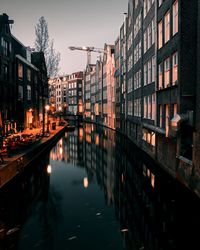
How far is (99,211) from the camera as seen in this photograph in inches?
563

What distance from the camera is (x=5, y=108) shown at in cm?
3809

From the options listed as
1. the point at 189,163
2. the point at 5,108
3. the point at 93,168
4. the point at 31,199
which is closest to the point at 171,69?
the point at 189,163

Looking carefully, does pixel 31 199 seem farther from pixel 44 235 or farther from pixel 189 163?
pixel 189 163

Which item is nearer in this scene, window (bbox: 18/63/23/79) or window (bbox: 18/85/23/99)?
window (bbox: 18/85/23/99)

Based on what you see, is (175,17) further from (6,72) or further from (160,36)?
(6,72)

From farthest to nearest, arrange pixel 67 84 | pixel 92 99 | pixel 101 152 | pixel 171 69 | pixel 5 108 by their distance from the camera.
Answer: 1. pixel 67 84
2. pixel 92 99
3. pixel 5 108
4. pixel 101 152
5. pixel 171 69

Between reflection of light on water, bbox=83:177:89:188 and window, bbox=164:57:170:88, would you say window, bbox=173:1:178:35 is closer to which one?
window, bbox=164:57:170:88

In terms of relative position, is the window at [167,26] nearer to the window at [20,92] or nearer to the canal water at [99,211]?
the canal water at [99,211]

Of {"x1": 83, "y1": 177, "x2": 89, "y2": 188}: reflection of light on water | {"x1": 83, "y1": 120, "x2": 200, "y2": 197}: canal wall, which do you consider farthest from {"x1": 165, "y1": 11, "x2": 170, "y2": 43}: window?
{"x1": 83, "y1": 177, "x2": 89, "y2": 188}: reflection of light on water

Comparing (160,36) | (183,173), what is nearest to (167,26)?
(160,36)

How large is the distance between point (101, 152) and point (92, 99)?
228ft

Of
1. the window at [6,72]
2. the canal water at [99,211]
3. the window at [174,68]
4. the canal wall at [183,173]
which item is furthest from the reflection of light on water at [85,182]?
the window at [6,72]

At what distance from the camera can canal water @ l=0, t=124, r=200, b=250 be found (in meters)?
10.7

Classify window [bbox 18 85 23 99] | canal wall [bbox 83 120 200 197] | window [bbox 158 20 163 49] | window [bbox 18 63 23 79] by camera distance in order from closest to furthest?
canal wall [bbox 83 120 200 197] → window [bbox 158 20 163 49] → window [bbox 18 85 23 99] → window [bbox 18 63 23 79]
